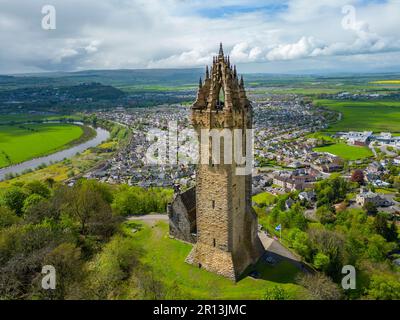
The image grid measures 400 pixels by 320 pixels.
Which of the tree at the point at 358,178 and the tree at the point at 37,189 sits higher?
the tree at the point at 37,189

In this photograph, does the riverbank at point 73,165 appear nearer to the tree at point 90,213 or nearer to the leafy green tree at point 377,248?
the tree at point 90,213

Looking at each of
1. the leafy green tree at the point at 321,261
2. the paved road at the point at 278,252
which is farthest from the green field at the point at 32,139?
the leafy green tree at the point at 321,261

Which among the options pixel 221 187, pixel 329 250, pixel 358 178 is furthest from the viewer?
pixel 358 178

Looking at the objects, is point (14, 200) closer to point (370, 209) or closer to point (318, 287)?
point (318, 287)

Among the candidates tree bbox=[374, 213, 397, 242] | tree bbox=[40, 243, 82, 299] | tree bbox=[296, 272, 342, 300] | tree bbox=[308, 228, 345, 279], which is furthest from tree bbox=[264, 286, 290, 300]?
tree bbox=[374, 213, 397, 242]

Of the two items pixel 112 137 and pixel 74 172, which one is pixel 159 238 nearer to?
pixel 74 172

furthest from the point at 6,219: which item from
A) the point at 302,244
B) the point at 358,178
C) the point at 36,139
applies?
the point at 36,139
